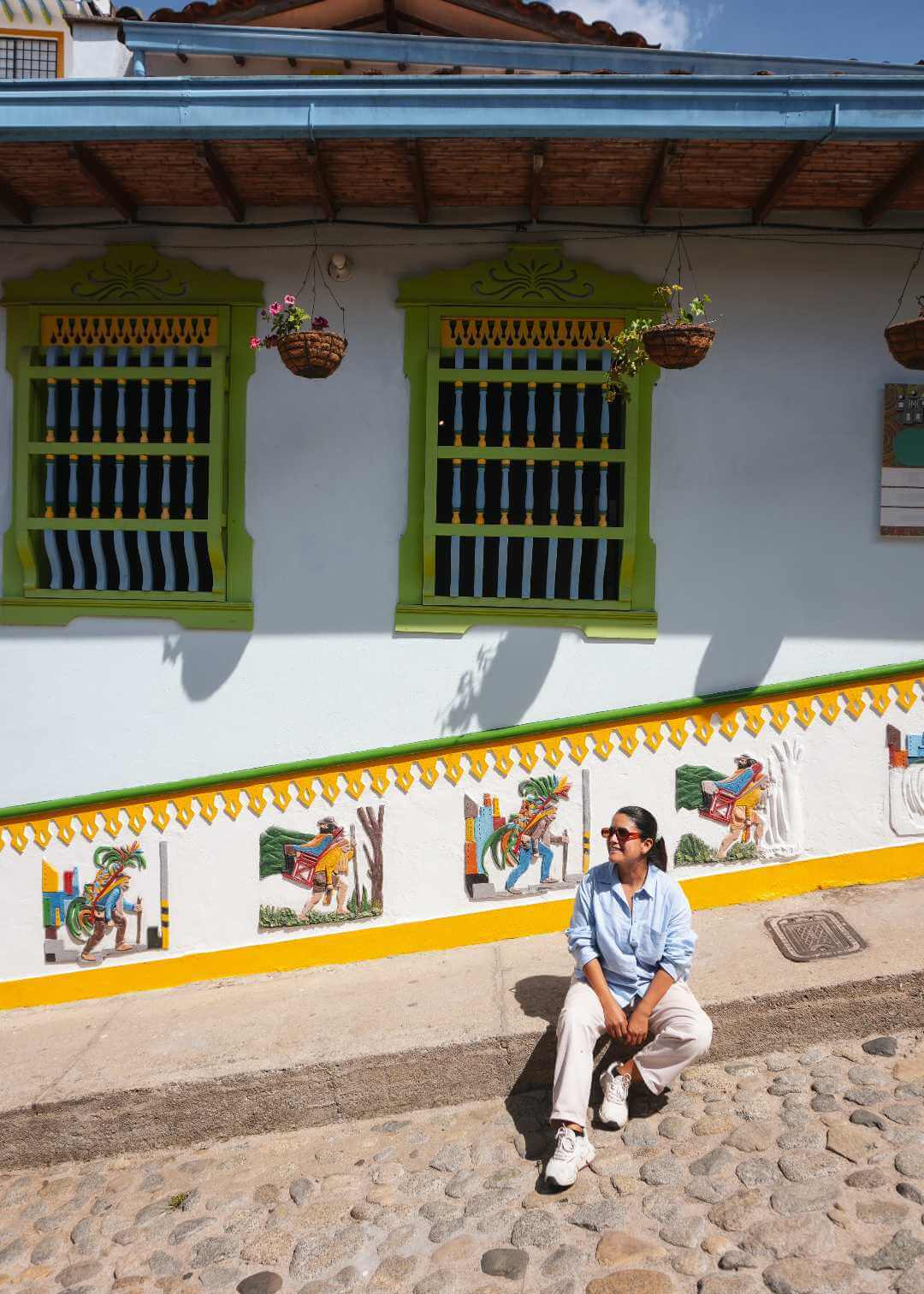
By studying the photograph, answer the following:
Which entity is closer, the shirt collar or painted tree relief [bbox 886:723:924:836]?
the shirt collar

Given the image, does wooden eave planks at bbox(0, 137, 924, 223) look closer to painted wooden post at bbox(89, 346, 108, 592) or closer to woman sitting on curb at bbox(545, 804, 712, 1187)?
painted wooden post at bbox(89, 346, 108, 592)

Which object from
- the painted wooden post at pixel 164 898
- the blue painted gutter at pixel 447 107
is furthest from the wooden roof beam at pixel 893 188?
the painted wooden post at pixel 164 898

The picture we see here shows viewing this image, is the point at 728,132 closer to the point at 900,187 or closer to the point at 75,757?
the point at 900,187

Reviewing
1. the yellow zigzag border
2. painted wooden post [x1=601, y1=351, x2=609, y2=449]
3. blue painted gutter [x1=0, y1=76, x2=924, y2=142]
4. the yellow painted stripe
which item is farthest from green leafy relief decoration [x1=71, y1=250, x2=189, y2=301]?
the yellow painted stripe

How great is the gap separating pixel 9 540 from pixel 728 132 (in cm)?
438

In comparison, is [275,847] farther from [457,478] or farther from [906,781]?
[906,781]

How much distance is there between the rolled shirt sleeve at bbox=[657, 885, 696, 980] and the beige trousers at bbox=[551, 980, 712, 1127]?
0.07 meters

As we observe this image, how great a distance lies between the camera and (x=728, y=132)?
4.94 meters

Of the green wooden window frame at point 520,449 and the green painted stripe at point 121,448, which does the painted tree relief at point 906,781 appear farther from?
the green painted stripe at point 121,448

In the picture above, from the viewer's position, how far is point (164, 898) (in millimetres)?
5871

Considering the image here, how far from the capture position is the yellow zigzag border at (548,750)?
5812 millimetres

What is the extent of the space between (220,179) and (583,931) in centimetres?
416

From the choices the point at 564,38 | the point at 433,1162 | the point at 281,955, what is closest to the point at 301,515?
the point at 281,955

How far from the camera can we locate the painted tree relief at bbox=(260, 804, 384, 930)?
5809 mm
